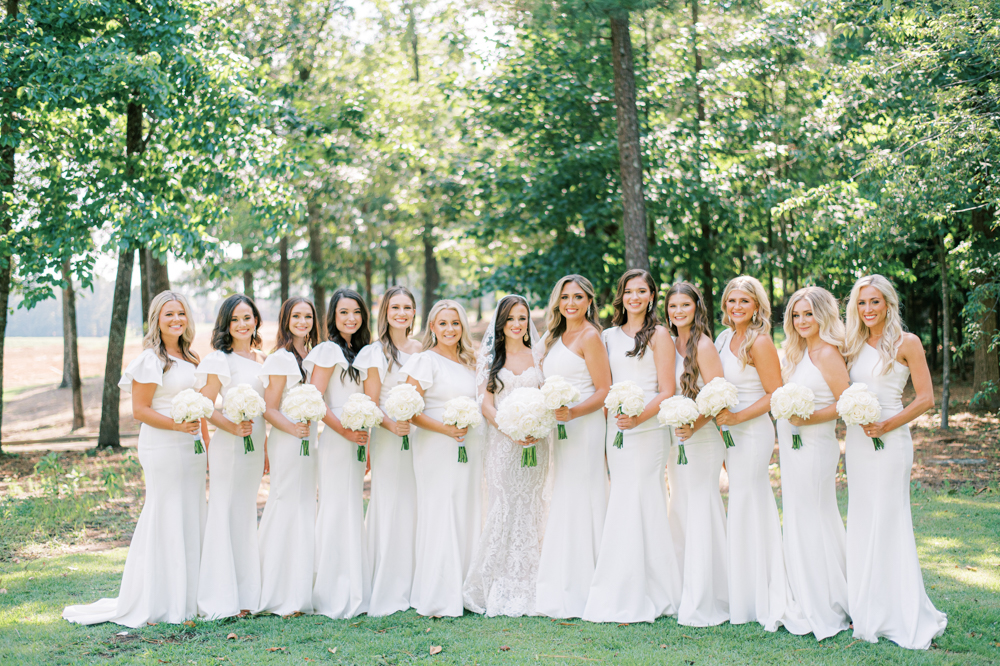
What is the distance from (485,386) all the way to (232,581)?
2469mm

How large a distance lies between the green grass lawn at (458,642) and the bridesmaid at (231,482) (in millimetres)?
254

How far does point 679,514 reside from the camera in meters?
6.07

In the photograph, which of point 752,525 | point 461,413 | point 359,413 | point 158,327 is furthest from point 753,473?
point 158,327

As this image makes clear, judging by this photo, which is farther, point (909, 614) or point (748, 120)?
point (748, 120)

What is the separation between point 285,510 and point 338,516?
16.4 inches

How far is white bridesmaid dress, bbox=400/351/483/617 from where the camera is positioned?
241 inches

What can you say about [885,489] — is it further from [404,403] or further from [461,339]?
[404,403]

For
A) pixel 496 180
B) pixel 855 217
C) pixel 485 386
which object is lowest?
Answer: pixel 485 386

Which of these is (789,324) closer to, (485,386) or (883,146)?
(485,386)

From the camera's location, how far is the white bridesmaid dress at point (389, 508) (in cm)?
617

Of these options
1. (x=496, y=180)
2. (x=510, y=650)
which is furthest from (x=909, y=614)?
(x=496, y=180)

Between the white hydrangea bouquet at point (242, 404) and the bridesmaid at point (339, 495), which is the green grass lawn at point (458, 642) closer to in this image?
the bridesmaid at point (339, 495)

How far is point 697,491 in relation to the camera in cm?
590

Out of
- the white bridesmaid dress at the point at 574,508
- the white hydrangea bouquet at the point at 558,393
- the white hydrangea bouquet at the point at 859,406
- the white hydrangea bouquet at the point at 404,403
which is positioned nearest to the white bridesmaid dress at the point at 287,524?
the white hydrangea bouquet at the point at 404,403
